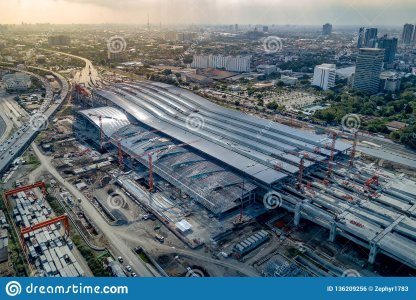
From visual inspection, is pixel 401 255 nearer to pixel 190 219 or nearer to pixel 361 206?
pixel 361 206

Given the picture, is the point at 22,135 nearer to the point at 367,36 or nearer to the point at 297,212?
the point at 297,212

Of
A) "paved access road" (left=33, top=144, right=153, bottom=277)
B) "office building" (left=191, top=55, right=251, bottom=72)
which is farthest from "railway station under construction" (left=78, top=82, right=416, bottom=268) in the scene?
"office building" (left=191, top=55, right=251, bottom=72)

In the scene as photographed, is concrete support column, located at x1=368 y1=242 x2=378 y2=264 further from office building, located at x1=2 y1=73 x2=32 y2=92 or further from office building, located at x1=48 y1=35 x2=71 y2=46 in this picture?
office building, located at x1=48 y1=35 x2=71 y2=46

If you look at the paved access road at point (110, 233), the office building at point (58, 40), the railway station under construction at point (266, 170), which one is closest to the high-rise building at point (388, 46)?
the railway station under construction at point (266, 170)

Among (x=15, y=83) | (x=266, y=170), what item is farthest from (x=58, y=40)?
(x=266, y=170)

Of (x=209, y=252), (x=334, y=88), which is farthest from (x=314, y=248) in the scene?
(x=334, y=88)

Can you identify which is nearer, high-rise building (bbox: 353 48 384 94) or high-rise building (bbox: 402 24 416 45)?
high-rise building (bbox: 353 48 384 94)
